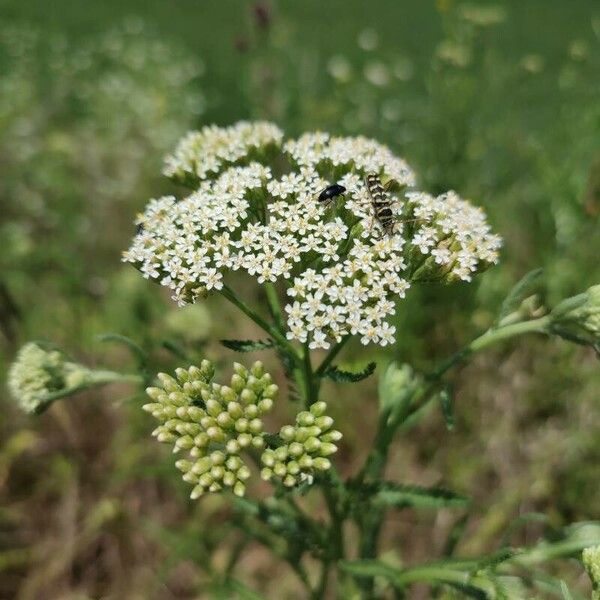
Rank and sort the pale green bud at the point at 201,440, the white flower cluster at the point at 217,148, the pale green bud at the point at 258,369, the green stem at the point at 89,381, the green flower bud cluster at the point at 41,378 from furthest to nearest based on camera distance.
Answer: the white flower cluster at the point at 217,148 → the green flower bud cluster at the point at 41,378 → the green stem at the point at 89,381 → the pale green bud at the point at 258,369 → the pale green bud at the point at 201,440

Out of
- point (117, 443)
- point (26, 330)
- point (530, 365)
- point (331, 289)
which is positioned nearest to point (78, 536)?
point (117, 443)

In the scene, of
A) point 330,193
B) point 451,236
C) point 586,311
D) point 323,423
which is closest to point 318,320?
point 323,423

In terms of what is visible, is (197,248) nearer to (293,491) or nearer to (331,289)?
(331,289)

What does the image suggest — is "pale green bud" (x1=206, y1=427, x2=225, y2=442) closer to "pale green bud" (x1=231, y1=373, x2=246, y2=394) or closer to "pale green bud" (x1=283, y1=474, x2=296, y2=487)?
"pale green bud" (x1=231, y1=373, x2=246, y2=394)

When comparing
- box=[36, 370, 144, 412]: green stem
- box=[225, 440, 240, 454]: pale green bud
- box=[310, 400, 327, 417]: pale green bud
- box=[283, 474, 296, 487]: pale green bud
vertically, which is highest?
box=[36, 370, 144, 412]: green stem

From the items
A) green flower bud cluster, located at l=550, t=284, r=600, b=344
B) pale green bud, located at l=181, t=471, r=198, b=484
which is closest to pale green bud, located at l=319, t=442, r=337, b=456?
pale green bud, located at l=181, t=471, r=198, b=484

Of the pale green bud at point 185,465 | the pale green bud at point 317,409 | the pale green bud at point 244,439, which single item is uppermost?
the pale green bud at point 317,409

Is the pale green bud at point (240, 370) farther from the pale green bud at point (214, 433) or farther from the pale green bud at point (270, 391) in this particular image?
the pale green bud at point (214, 433)

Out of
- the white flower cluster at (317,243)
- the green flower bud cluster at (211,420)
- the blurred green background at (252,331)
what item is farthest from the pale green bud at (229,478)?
the blurred green background at (252,331)
